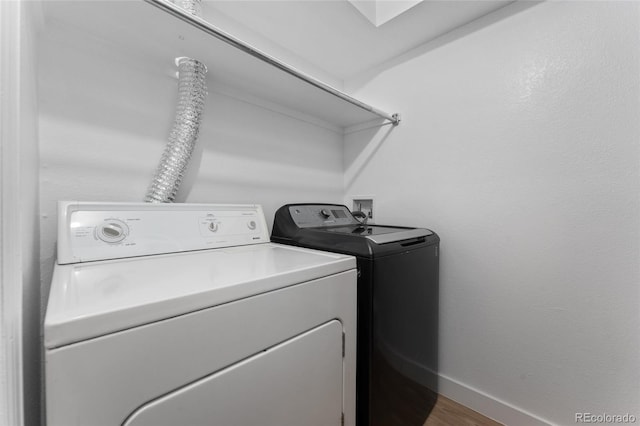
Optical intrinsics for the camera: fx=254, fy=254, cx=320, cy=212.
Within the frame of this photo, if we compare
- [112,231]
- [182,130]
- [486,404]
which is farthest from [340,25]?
[486,404]

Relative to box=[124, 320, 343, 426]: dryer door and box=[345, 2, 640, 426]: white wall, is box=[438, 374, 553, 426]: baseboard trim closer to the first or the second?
box=[345, 2, 640, 426]: white wall

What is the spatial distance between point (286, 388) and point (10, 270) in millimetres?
624

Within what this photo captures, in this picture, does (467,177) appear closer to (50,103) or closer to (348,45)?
(348,45)

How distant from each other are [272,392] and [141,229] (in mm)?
726

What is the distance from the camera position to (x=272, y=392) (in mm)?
→ 661

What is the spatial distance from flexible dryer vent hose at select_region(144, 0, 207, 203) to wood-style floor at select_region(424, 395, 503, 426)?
1.67m

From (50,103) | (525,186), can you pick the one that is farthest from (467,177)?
(50,103)

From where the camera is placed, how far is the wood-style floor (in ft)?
4.15

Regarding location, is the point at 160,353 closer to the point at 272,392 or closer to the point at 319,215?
the point at 272,392

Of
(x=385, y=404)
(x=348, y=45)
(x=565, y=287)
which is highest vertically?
(x=348, y=45)

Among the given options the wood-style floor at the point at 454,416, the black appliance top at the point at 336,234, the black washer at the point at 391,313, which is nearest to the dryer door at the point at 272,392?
the black washer at the point at 391,313

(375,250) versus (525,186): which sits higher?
(525,186)

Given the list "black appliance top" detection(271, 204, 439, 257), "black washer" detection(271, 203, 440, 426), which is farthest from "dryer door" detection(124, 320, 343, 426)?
"black appliance top" detection(271, 204, 439, 257)

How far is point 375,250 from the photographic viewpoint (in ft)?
3.03
